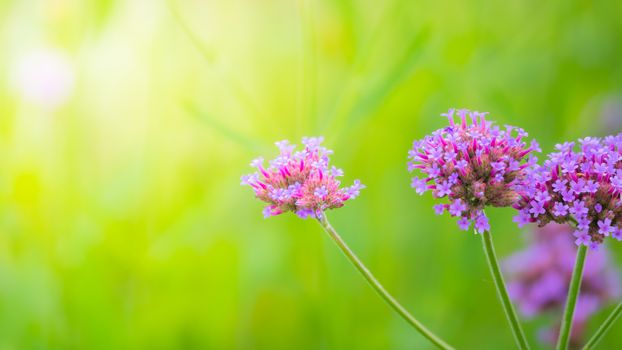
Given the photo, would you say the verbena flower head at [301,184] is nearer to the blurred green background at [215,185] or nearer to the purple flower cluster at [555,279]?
the blurred green background at [215,185]

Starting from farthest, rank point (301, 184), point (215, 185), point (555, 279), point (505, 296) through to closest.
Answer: point (215, 185), point (555, 279), point (301, 184), point (505, 296)

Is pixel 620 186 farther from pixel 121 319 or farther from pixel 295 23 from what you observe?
pixel 295 23

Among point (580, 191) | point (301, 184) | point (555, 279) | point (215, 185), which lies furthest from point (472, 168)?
point (215, 185)

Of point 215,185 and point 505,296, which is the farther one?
point 215,185

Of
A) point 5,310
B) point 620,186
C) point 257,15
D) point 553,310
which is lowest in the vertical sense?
point 620,186

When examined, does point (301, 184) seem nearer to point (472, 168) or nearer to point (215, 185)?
point (472, 168)

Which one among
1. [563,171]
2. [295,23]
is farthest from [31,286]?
[295,23]

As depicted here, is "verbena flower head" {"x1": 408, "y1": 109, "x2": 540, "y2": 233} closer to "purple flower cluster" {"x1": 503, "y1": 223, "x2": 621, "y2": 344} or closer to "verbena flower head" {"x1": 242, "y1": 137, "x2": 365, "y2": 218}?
"verbena flower head" {"x1": 242, "y1": 137, "x2": 365, "y2": 218}
